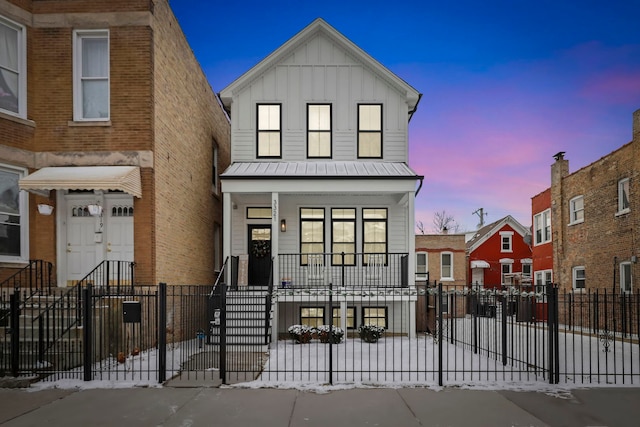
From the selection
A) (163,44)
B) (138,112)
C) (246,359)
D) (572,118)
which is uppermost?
(572,118)

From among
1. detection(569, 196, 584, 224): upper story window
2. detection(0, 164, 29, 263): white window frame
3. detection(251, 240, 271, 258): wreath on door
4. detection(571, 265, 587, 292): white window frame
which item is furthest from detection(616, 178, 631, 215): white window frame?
detection(0, 164, 29, 263): white window frame

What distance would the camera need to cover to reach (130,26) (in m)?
12.0

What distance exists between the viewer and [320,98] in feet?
54.1

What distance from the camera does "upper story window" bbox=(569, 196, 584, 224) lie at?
20.6 metres

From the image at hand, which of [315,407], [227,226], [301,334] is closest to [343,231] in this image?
[227,226]

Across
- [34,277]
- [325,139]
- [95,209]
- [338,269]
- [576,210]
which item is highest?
[325,139]

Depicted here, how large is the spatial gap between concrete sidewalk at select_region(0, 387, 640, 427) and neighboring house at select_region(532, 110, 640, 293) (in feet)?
29.7

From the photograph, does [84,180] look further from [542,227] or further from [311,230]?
[542,227]

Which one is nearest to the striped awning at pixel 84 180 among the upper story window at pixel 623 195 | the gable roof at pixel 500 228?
the upper story window at pixel 623 195

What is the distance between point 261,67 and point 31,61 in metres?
→ 7.17

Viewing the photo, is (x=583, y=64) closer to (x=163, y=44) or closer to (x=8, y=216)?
(x=163, y=44)

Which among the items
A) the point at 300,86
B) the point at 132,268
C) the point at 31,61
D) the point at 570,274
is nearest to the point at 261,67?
the point at 300,86

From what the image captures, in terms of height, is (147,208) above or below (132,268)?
above

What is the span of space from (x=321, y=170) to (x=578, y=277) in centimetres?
1405
